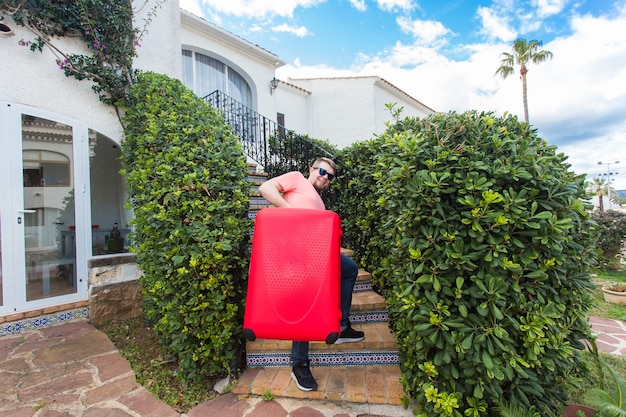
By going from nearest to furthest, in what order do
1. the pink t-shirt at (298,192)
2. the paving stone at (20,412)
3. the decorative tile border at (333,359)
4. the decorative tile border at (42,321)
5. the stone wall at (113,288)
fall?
1. the paving stone at (20,412)
2. the pink t-shirt at (298,192)
3. the decorative tile border at (333,359)
4. the decorative tile border at (42,321)
5. the stone wall at (113,288)

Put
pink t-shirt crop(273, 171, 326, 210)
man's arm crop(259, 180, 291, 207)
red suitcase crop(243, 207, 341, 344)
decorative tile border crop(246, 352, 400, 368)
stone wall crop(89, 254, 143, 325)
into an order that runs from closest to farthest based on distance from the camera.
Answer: red suitcase crop(243, 207, 341, 344) → man's arm crop(259, 180, 291, 207) → pink t-shirt crop(273, 171, 326, 210) → decorative tile border crop(246, 352, 400, 368) → stone wall crop(89, 254, 143, 325)

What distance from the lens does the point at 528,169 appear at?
5.17 ft

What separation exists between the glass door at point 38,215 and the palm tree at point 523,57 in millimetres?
22886

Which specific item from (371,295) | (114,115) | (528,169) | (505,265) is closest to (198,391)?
(371,295)

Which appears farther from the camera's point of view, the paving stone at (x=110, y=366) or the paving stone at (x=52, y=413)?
the paving stone at (x=110, y=366)

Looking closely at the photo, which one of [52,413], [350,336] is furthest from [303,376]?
[52,413]

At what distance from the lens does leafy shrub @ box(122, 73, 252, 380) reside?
205 centimetres

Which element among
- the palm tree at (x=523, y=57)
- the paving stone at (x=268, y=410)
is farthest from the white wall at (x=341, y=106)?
the palm tree at (x=523, y=57)

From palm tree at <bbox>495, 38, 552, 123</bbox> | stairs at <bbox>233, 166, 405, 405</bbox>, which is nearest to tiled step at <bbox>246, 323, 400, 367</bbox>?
stairs at <bbox>233, 166, 405, 405</bbox>

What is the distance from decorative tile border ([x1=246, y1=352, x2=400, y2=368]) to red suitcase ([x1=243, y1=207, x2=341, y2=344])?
91 cm

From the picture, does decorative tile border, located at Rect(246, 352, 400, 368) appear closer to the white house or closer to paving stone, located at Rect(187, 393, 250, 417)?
paving stone, located at Rect(187, 393, 250, 417)

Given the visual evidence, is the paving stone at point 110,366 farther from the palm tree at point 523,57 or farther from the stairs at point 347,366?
the palm tree at point 523,57

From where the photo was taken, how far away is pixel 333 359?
2420mm

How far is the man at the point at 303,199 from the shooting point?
207 cm
